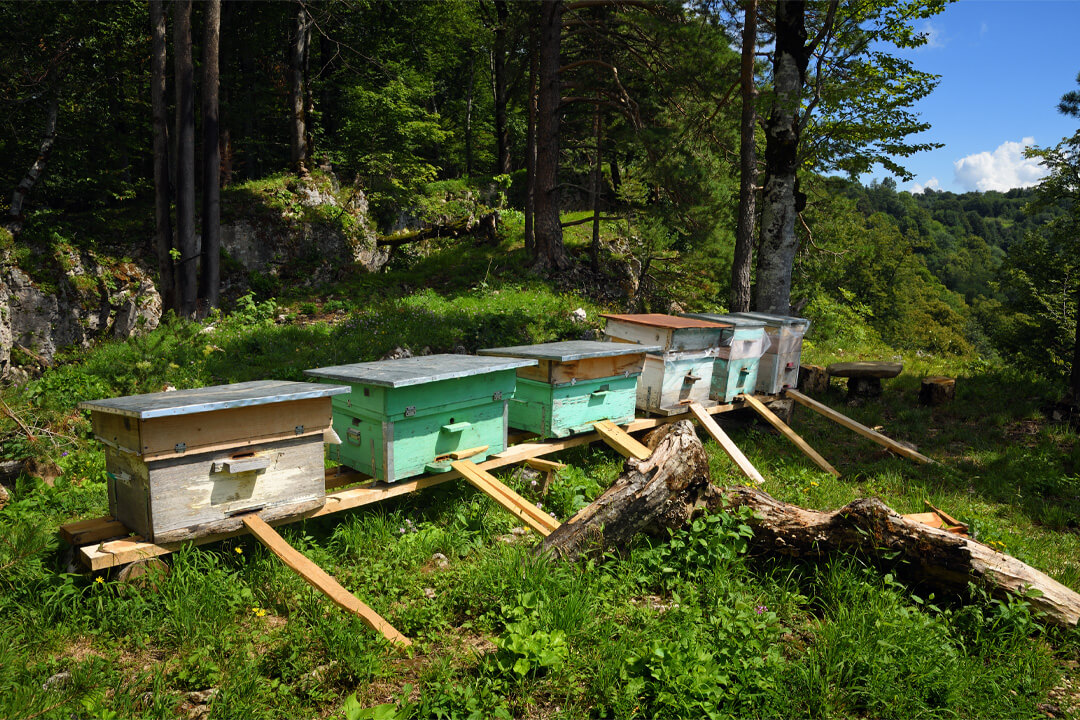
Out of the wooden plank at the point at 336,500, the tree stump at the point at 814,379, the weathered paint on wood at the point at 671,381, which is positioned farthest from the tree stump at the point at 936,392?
the wooden plank at the point at 336,500

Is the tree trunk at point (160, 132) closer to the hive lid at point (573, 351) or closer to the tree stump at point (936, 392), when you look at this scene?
the hive lid at point (573, 351)

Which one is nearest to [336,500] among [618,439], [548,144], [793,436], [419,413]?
[419,413]

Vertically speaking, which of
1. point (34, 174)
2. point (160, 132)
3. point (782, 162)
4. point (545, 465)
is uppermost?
point (160, 132)

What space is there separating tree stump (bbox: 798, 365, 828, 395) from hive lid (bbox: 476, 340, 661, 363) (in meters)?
5.08

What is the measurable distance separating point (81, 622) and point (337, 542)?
56.7 inches

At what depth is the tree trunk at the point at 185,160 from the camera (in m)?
9.95

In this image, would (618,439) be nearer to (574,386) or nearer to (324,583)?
(574,386)

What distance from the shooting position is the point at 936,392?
30.3 feet

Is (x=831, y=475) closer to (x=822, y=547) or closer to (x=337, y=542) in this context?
(x=822, y=547)

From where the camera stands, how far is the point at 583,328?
10336 mm

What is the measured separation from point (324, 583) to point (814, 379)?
8718mm

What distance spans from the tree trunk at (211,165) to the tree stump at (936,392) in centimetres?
1209

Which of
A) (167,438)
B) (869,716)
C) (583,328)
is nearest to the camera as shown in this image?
(869,716)

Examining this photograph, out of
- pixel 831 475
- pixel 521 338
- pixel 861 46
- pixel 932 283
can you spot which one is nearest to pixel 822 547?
pixel 831 475
